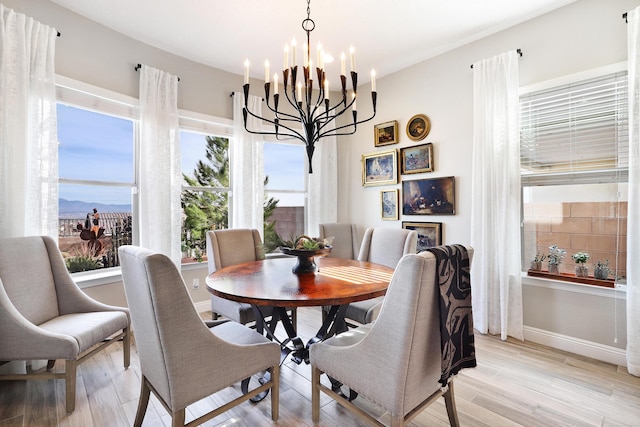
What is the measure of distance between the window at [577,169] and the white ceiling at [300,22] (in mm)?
802

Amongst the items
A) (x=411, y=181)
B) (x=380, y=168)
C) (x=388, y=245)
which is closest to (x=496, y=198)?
(x=411, y=181)

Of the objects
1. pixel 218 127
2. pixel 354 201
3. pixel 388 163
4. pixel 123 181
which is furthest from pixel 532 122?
pixel 123 181

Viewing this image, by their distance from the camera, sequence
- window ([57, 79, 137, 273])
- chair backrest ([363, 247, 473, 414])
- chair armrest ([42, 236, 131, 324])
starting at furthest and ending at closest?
window ([57, 79, 137, 273]) < chair armrest ([42, 236, 131, 324]) < chair backrest ([363, 247, 473, 414])

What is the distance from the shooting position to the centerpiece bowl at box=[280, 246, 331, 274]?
A: 2.04m

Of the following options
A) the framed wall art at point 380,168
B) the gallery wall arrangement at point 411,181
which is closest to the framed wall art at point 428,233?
the gallery wall arrangement at point 411,181

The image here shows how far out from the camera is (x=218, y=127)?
3.74 meters

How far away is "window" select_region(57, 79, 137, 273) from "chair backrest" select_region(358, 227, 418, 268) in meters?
2.42

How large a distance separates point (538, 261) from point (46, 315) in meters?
3.93

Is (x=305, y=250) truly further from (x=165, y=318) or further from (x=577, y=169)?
(x=577, y=169)

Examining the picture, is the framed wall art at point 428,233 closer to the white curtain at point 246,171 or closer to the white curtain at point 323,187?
the white curtain at point 323,187

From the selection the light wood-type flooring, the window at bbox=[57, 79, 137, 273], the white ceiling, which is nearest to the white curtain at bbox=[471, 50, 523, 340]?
the white ceiling

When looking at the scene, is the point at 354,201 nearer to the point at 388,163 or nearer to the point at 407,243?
the point at 388,163

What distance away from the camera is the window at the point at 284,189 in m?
4.19

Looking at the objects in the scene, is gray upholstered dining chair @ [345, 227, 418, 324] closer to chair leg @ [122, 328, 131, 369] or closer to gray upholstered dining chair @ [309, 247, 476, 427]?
gray upholstered dining chair @ [309, 247, 476, 427]
